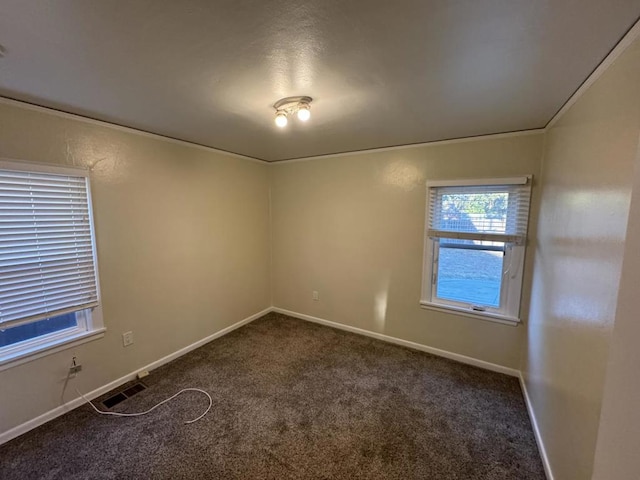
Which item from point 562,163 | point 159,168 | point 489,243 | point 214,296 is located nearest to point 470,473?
point 489,243

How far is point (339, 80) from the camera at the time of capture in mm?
1524

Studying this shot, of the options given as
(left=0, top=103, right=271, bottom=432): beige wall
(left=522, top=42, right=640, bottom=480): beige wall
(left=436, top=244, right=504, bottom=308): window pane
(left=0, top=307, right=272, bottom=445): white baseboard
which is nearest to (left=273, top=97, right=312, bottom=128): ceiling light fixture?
(left=0, top=103, right=271, bottom=432): beige wall

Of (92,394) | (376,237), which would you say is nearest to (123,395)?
(92,394)

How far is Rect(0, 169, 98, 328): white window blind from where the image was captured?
180cm

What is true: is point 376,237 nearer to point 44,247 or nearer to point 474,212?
point 474,212

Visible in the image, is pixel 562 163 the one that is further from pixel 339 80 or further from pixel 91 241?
pixel 91 241

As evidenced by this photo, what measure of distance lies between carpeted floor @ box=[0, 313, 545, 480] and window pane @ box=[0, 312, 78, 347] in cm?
65

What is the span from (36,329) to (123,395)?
2.72 feet

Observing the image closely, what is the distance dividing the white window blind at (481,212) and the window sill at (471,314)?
0.72 meters

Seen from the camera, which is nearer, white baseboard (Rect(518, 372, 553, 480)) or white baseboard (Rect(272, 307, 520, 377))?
white baseboard (Rect(518, 372, 553, 480))

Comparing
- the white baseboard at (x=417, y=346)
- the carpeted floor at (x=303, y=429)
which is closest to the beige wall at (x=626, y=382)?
the carpeted floor at (x=303, y=429)

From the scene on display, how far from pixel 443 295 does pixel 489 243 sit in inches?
27.5

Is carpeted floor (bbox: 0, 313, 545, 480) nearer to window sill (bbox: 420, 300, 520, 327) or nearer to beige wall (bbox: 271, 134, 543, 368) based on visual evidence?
beige wall (bbox: 271, 134, 543, 368)

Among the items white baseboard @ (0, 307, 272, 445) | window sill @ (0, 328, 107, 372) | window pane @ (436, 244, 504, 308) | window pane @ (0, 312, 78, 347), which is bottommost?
white baseboard @ (0, 307, 272, 445)
